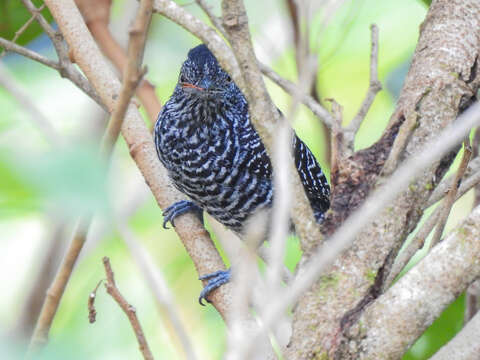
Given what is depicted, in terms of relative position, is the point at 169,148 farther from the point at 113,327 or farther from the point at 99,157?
the point at 99,157

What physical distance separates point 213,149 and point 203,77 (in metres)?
0.26

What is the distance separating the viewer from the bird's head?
98.1 inches

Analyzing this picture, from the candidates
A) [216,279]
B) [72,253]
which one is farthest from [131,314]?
[216,279]

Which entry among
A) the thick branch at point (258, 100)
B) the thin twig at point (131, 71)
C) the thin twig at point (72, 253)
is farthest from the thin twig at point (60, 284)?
the thick branch at point (258, 100)

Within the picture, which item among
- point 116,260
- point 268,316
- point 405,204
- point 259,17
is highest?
point 259,17

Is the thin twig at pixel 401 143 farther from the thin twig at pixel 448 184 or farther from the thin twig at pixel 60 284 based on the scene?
the thin twig at pixel 60 284

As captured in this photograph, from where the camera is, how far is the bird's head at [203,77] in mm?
2492

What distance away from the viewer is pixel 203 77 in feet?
8.30

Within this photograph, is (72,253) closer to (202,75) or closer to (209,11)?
(209,11)

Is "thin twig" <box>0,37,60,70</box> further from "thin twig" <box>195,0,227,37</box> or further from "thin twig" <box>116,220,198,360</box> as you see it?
"thin twig" <box>116,220,198,360</box>

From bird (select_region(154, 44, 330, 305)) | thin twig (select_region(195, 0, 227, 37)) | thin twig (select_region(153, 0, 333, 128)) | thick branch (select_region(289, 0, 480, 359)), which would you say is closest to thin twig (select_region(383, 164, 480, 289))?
thick branch (select_region(289, 0, 480, 359))

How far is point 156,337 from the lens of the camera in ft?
8.69

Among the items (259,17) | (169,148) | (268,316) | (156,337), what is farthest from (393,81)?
(268,316)

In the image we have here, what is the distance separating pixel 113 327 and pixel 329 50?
1295mm
